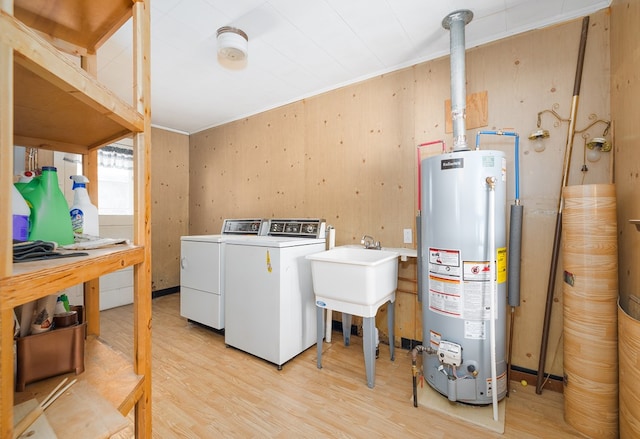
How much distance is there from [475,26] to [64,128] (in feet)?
7.85

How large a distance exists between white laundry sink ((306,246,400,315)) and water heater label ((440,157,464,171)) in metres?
0.73

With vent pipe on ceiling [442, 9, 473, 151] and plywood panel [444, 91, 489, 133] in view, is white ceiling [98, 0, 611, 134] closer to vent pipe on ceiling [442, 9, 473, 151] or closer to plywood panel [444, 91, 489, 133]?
vent pipe on ceiling [442, 9, 473, 151]

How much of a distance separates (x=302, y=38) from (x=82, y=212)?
1.84 metres

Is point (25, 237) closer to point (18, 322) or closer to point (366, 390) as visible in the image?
point (18, 322)

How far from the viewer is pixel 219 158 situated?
157 inches

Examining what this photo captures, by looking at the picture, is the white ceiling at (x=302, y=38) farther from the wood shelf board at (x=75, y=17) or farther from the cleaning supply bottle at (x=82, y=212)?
the cleaning supply bottle at (x=82, y=212)

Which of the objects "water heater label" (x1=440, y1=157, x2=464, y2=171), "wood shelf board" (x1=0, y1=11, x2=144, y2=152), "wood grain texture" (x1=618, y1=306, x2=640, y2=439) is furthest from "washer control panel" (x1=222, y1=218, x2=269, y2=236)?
"wood grain texture" (x1=618, y1=306, x2=640, y2=439)

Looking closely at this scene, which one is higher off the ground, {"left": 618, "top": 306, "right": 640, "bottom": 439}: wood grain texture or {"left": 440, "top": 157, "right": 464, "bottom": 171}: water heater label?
{"left": 440, "top": 157, "right": 464, "bottom": 171}: water heater label

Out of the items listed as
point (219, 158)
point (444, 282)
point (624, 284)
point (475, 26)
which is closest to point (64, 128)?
point (444, 282)

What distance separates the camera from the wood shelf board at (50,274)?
443 mm

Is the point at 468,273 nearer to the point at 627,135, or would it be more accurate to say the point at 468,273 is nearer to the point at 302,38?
the point at 627,135

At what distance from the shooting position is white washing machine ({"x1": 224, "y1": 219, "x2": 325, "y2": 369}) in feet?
7.06

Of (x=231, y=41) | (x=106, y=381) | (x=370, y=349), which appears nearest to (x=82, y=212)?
(x=106, y=381)

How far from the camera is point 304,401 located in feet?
5.89
